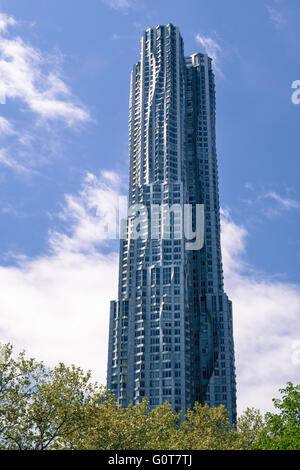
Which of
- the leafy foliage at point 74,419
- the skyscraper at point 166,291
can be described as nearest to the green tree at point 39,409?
the leafy foliage at point 74,419

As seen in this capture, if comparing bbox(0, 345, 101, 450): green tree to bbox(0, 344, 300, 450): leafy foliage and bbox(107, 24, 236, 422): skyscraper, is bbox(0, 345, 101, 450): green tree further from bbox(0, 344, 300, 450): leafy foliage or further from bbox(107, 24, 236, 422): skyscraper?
bbox(107, 24, 236, 422): skyscraper

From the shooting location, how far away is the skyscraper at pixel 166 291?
153 metres

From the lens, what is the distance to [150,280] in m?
166

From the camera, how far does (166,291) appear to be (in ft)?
531

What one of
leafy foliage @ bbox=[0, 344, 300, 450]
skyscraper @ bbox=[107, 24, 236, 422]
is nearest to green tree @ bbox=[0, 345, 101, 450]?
leafy foliage @ bbox=[0, 344, 300, 450]

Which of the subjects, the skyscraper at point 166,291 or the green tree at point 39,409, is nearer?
the green tree at point 39,409

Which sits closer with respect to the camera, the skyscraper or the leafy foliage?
the leafy foliage

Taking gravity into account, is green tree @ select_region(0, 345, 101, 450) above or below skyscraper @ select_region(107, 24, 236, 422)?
below

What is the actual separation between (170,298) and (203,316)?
22.2 metres

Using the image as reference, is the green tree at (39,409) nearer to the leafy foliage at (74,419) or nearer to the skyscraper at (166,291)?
the leafy foliage at (74,419)

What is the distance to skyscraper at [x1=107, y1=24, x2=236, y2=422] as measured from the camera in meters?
153

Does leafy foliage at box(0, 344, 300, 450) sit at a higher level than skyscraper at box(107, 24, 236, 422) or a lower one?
lower

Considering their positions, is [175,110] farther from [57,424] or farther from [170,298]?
[57,424]

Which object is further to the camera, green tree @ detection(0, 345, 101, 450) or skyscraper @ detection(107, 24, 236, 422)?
skyscraper @ detection(107, 24, 236, 422)
